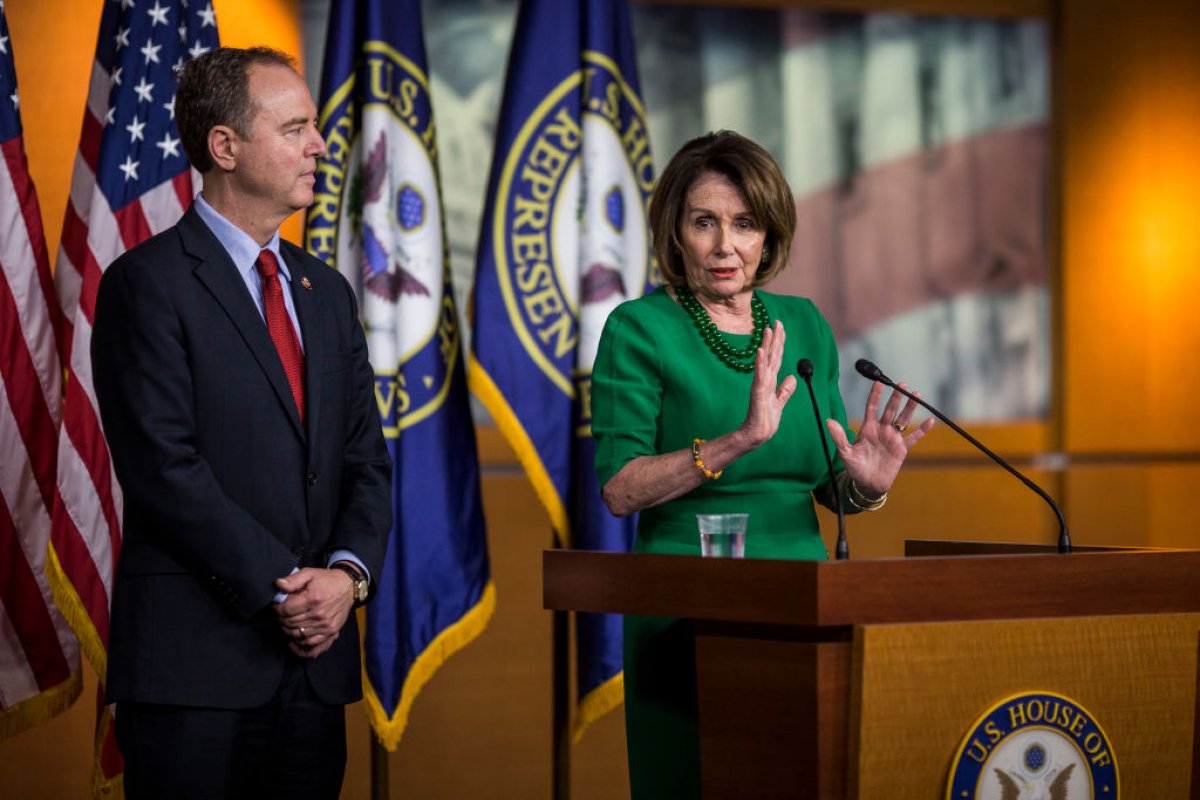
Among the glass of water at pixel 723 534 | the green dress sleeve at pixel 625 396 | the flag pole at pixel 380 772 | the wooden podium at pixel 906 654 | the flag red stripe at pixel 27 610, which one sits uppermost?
the green dress sleeve at pixel 625 396

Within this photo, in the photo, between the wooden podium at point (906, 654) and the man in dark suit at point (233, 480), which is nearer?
the wooden podium at point (906, 654)

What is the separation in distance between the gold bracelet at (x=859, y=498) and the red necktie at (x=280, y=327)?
881mm

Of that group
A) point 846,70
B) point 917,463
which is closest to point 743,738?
point 917,463

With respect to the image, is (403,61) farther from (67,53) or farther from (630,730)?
(630,730)

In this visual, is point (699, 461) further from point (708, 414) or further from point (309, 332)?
point (309, 332)

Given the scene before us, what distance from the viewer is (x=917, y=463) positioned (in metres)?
4.67

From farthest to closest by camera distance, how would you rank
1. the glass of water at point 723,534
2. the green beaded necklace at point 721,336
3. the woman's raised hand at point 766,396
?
1. the green beaded necklace at point 721,336
2. the woman's raised hand at point 766,396
3. the glass of water at point 723,534

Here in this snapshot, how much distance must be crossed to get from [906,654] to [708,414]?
0.65 m

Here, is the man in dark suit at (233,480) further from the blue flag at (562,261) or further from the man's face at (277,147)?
the blue flag at (562,261)

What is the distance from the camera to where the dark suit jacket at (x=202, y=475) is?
6.64ft

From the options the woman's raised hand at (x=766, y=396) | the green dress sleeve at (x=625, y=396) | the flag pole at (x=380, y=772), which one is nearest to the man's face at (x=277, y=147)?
the green dress sleeve at (x=625, y=396)

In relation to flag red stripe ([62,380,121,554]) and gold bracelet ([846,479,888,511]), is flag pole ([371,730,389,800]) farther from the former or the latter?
gold bracelet ([846,479,888,511])

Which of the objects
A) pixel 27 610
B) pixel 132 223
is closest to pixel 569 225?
pixel 132 223

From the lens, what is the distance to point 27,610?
10.5 feet
